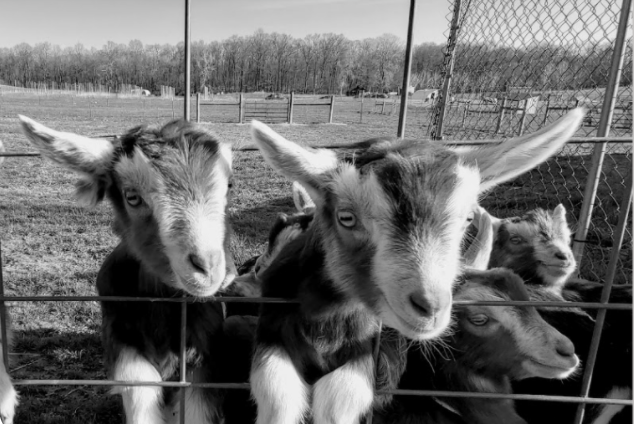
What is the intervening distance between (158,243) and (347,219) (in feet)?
2.76

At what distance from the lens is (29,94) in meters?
53.3

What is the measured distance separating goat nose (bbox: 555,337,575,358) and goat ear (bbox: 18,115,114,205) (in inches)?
91.4

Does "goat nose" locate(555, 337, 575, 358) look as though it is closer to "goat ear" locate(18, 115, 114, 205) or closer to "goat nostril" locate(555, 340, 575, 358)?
"goat nostril" locate(555, 340, 575, 358)

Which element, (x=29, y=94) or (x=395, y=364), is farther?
(x=29, y=94)

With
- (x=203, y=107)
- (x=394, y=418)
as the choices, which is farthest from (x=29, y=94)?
(x=394, y=418)

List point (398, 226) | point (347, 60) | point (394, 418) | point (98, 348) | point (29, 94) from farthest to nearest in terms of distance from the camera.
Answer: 1. point (29, 94)
2. point (347, 60)
3. point (98, 348)
4. point (394, 418)
5. point (398, 226)

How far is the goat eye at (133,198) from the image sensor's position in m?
2.15

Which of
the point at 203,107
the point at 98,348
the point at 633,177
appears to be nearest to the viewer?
the point at 633,177

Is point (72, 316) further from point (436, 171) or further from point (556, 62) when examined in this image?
point (556, 62)

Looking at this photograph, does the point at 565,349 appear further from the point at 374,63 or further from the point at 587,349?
the point at 374,63

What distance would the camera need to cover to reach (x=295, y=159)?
197 cm

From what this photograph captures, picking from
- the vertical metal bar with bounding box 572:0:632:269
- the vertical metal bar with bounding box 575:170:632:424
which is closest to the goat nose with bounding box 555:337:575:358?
the vertical metal bar with bounding box 575:170:632:424

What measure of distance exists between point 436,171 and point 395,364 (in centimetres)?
108

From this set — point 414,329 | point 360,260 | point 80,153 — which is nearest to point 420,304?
point 414,329
